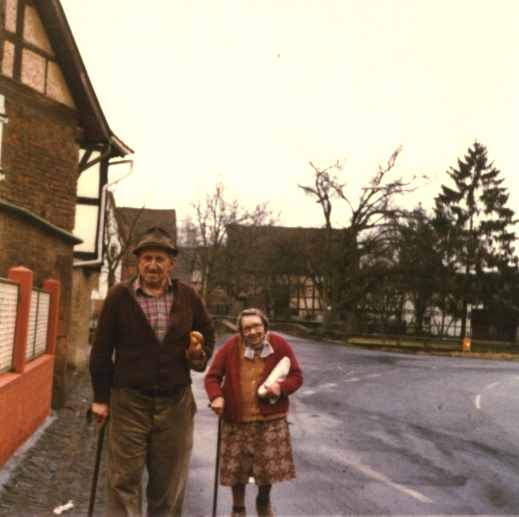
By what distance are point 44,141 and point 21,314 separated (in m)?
7.53

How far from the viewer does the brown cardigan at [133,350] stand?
510 centimetres

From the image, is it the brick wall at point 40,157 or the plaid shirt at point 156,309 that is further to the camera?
the brick wall at point 40,157

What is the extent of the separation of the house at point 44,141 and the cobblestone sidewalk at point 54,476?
4.38ft

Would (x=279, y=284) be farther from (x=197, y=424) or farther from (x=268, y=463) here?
(x=268, y=463)

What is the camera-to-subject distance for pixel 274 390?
238 inches

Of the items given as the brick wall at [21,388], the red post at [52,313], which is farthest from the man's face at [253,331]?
the red post at [52,313]

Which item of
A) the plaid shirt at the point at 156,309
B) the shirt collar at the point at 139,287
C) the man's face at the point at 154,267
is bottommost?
the plaid shirt at the point at 156,309

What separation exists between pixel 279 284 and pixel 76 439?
67853 millimetres

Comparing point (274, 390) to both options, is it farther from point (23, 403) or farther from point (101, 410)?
point (23, 403)

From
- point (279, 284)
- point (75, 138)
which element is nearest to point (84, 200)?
point (75, 138)

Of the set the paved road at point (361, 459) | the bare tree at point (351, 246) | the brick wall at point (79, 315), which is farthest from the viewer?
the bare tree at point (351, 246)

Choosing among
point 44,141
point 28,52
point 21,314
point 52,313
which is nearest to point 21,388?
point 21,314

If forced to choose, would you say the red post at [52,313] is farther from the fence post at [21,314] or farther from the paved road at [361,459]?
the fence post at [21,314]

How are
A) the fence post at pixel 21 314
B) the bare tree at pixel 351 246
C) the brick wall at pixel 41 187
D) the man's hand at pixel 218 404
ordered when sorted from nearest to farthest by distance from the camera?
the man's hand at pixel 218 404 < the fence post at pixel 21 314 < the brick wall at pixel 41 187 < the bare tree at pixel 351 246
